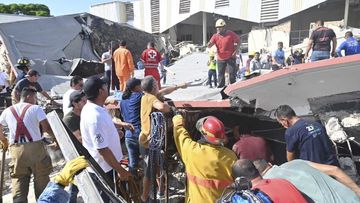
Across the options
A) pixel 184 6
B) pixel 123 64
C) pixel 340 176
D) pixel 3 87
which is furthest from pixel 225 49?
pixel 184 6

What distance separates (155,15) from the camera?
126 feet

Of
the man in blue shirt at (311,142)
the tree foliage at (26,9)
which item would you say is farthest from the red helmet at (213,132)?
the tree foliage at (26,9)

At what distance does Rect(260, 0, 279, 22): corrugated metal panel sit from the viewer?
97.3ft

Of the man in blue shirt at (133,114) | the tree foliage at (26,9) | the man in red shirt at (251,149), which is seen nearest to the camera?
the man in red shirt at (251,149)

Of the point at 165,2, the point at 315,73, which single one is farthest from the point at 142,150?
the point at 165,2

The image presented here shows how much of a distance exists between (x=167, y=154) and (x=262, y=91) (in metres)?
1.35

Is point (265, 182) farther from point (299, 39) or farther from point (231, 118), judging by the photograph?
point (299, 39)

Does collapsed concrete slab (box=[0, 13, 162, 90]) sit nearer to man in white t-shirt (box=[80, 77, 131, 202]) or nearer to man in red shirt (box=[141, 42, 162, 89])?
man in red shirt (box=[141, 42, 162, 89])

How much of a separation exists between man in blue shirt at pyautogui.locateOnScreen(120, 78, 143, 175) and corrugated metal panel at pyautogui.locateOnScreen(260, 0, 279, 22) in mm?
26989

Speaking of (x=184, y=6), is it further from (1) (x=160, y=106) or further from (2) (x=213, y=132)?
(2) (x=213, y=132)

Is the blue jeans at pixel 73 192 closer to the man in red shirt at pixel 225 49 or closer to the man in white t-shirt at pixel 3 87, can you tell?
the man in red shirt at pixel 225 49

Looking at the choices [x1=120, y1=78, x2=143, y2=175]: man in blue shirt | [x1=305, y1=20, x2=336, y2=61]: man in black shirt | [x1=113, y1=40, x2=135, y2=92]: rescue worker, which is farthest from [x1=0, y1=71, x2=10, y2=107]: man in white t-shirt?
[x1=305, y1=20, x2=336, y2=61]: man in black shirt

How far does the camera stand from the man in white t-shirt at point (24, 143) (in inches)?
164

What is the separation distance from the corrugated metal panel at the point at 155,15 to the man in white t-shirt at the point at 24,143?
115ft
